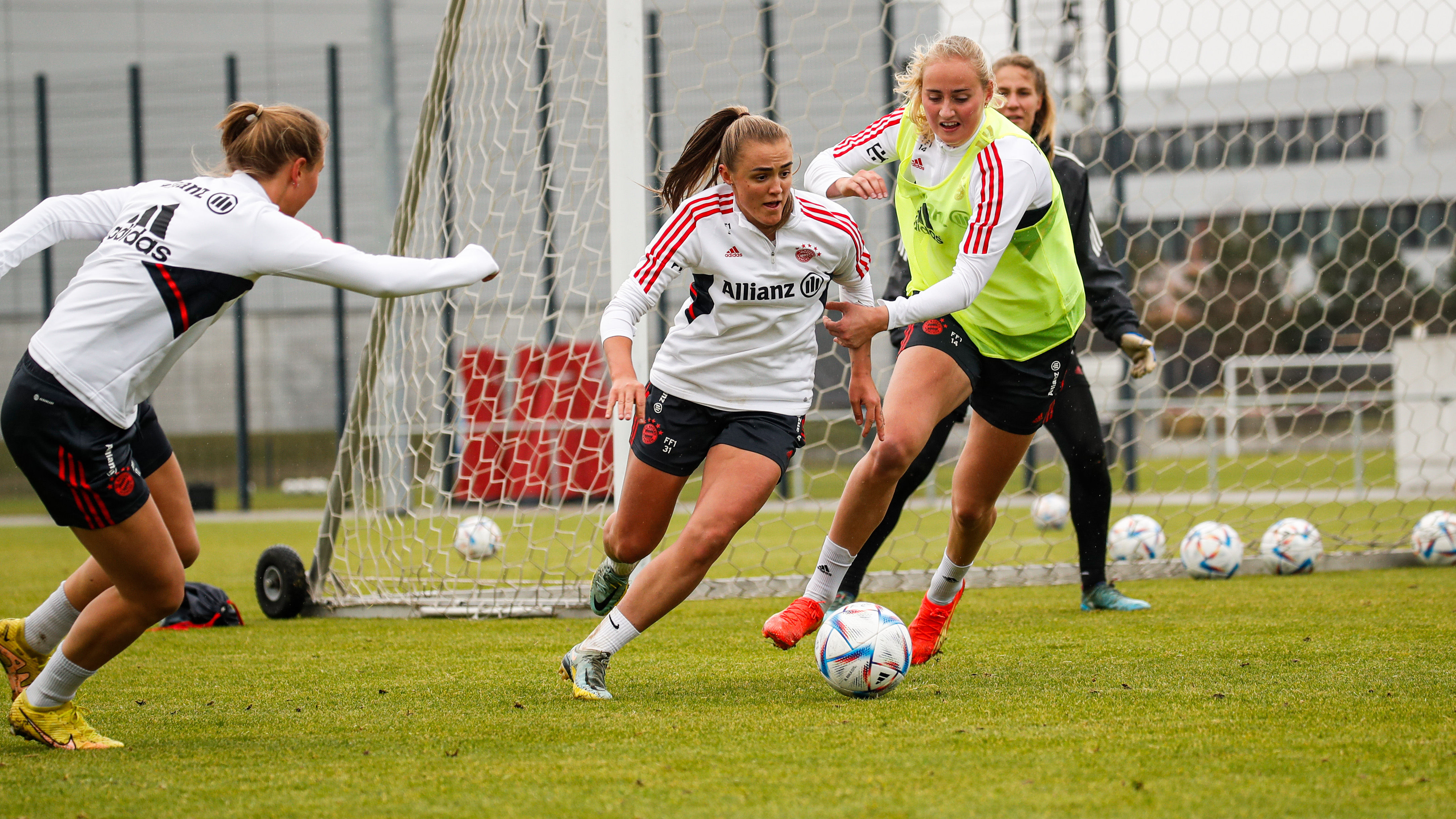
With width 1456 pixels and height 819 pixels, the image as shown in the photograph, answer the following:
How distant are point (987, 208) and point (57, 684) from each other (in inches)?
108

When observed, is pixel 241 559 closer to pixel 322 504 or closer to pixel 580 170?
pixel 580 170

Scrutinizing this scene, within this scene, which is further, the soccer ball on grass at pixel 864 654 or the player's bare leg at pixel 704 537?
the player's bare leg at pixel 704 537

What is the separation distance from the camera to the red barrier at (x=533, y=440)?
5883 millimetres

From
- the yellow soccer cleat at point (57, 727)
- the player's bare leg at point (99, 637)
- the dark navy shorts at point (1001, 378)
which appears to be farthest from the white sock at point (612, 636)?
the dark navy shorts at point (1001, 378)

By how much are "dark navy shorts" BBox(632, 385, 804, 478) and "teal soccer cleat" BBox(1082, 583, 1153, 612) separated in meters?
2.28

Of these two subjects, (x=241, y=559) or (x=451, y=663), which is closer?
(x=451, y=663)

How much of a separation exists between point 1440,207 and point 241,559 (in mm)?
18061

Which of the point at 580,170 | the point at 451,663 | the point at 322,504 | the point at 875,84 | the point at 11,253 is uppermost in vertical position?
the point at 875,84

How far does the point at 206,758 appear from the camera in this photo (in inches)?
112

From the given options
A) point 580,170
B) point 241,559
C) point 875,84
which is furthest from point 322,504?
point 580,170

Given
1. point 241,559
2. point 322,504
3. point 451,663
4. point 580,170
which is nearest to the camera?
point 451,663

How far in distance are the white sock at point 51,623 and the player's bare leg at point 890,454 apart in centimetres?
196

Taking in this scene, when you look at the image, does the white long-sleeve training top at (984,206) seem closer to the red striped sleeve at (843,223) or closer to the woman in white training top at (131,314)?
the red striped sleeve at (843,223)

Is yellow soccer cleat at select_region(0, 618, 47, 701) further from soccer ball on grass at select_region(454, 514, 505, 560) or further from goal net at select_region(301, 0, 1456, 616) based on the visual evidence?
soccer ball on grass at select_region(454, 514, 505, 560)
